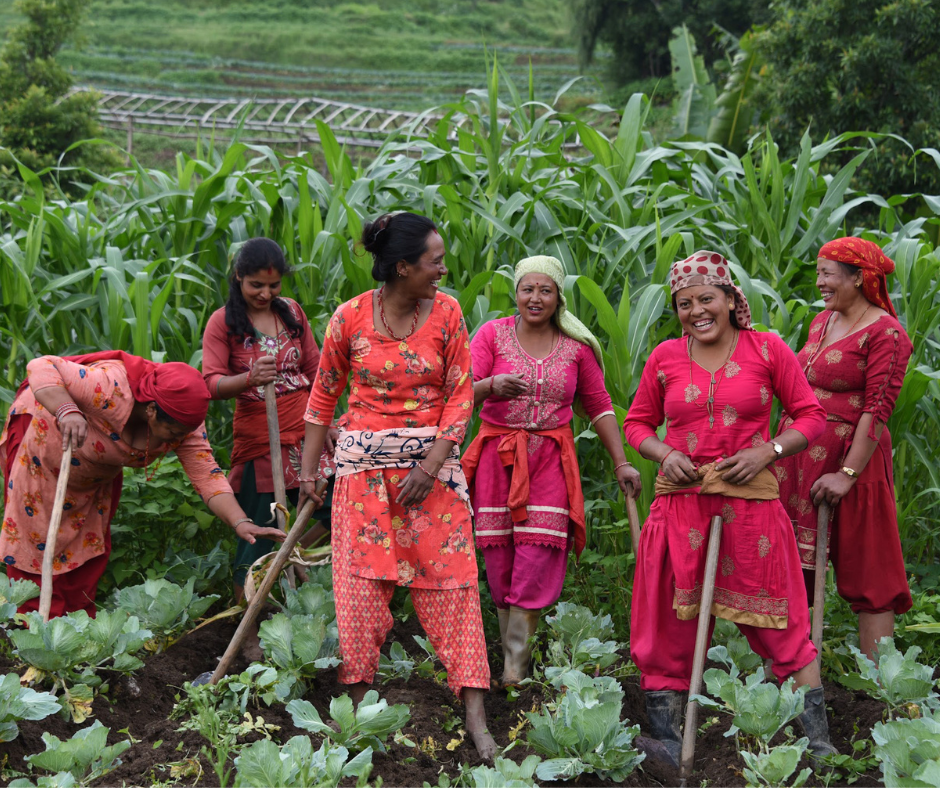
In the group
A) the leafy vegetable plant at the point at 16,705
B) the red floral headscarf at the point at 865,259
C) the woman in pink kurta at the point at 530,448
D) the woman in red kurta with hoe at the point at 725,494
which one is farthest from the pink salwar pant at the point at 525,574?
the leafy vegetable plant at the point at 16,705

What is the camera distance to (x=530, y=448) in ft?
10.4

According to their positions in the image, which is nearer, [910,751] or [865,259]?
[910,751]

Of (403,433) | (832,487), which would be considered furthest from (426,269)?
(832,487)

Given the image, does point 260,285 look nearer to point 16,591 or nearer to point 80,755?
point 16,591

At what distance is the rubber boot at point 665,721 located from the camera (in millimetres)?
2613

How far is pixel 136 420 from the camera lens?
3.04 metres

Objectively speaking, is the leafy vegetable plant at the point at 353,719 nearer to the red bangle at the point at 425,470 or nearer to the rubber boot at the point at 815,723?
the red bangle at the point at 425,470

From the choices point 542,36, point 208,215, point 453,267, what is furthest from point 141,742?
point 542,36

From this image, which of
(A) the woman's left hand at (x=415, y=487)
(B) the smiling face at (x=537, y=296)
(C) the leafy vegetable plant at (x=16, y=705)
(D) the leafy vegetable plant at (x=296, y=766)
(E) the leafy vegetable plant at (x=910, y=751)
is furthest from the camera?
(B) the smiling face at (x=537, y=296)

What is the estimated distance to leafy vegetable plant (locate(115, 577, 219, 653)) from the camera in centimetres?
314

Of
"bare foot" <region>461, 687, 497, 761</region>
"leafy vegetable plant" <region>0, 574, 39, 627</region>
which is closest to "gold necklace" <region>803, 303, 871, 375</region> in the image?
"bare foot" <region>461, 687, 497, 761</region>

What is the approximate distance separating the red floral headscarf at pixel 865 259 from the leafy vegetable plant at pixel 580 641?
133 cm

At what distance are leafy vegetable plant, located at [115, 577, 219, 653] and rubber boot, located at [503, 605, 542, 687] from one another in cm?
104

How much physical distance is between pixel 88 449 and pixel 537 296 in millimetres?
1503
